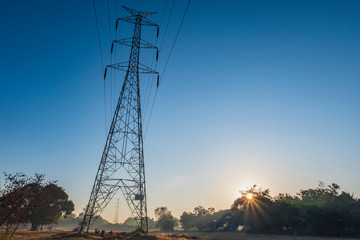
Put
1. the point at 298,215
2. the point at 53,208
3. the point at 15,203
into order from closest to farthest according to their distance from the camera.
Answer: the point at 15,203 < the point at 298,215 < the point at 53,208

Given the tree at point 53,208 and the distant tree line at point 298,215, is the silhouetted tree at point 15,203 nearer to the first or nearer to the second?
the tree at point 53,208

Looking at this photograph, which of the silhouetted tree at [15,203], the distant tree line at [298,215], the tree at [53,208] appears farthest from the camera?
the tree at [53,208]

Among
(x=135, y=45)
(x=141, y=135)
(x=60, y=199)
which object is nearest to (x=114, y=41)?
(x=135, y=45)

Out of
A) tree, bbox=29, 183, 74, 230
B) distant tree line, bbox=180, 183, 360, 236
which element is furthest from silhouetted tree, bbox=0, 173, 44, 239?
distant tree line, bbox=180, 183, 360, 236

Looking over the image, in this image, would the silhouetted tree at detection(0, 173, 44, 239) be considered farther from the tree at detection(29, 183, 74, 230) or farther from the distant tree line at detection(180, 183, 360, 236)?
the distant tree line at detection(180, 183, 360, 236)

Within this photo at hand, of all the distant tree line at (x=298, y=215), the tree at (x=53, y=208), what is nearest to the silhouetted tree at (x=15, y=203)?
the tree at (x=53, y=208)

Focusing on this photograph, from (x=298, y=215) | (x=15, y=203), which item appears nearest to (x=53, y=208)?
(x=15, y=203)

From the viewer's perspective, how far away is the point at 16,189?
13.2 m

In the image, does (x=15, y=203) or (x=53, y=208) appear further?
(x=53, y=208)

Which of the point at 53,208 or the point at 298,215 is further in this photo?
the point at 53,208

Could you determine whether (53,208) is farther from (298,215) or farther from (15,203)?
(298,215)

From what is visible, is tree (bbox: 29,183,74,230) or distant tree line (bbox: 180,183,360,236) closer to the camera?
distant tree line (bbox: 180,183,360,236)

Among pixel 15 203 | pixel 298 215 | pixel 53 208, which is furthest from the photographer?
pixel 53 208

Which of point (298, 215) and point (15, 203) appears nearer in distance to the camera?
point (15, 203)
